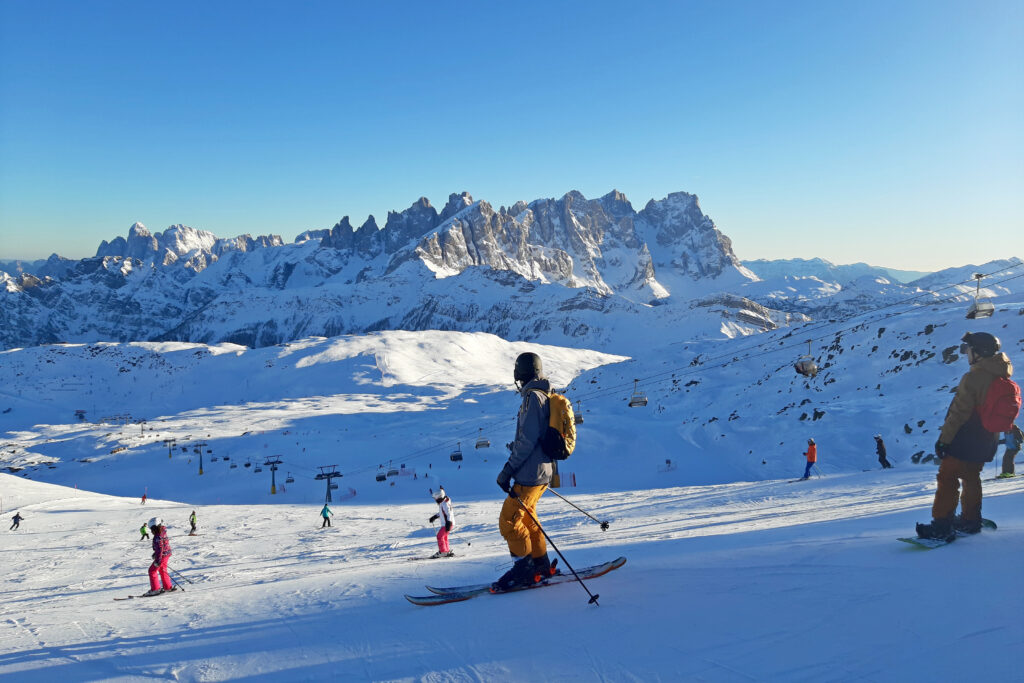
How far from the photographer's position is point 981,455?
5.80m

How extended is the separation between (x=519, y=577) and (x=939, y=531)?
165 inches

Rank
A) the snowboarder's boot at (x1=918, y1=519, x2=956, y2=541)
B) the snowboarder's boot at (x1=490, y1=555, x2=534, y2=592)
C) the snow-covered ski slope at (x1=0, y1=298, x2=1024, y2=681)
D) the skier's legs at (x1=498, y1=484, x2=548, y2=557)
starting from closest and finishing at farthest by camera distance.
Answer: the snow-covered ski slope at (x1=0, y1=298, x2=1024, y2=681) → the snowboarder's boot at (x1=918, y1=519, x2=956, y2=541) → the skier's legs at (x1=498, y1=484, x2=548, y2=557) → the snowboarder's boot at (x1=490, y1=555, x2=534, y2=592)

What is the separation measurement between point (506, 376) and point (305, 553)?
97.2 m

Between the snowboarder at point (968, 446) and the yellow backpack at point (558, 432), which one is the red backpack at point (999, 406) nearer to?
the snowboarder at point (968, 446)

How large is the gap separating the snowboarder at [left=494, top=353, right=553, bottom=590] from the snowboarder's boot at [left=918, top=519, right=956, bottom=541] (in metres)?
3.78

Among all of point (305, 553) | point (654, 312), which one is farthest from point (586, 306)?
point (305, 553)

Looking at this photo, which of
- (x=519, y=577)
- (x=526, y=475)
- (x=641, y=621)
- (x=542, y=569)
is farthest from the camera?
(x=542, y=569)

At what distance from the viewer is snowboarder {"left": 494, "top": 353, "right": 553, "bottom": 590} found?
5664 millimetres

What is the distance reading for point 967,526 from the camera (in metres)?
5.72

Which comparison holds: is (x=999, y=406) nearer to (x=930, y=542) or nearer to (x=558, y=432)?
(x=930, y=542)

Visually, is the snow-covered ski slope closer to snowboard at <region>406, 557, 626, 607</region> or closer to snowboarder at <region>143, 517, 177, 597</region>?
snowboard at <region>406, 557, 626, 607</region>

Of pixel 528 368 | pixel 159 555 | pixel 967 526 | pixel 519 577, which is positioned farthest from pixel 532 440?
pixel 159 555

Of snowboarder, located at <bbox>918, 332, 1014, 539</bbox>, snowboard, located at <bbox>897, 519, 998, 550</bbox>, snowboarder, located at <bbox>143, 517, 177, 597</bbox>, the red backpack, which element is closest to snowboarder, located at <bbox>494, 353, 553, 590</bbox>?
snowboard, located at <bbox>897, 519, 998, 550</bbox>

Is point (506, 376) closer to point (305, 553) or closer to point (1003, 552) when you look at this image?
point (305, 553)
